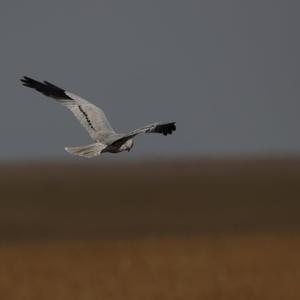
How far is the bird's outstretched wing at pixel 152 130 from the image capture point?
1344 centimetres

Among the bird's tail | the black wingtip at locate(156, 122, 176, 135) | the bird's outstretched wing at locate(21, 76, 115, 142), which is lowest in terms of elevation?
the bird's tail

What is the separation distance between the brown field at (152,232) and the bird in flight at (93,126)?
266 inches

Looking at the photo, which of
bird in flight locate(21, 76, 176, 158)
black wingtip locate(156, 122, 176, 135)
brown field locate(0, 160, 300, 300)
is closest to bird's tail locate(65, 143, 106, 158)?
bird in flight locate(21, 76, 176, 158)

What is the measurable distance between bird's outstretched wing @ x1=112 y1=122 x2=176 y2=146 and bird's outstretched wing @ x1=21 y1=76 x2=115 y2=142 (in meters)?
0.56

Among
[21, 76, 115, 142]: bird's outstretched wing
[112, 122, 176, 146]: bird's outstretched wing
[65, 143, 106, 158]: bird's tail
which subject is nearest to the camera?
[112, 122, 176, 146]: bird's outstretched wing

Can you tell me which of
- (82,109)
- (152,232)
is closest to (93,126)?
(82,109)

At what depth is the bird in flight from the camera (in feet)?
44.6

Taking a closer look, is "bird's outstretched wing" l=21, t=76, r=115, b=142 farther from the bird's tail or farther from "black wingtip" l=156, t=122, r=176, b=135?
"black wingtip" l=156, t=122, r=176, b=135

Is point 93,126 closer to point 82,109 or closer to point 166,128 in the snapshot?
point 82,109

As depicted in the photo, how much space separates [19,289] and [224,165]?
60835 mm

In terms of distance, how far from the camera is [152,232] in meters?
40.2

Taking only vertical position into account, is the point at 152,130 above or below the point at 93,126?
below

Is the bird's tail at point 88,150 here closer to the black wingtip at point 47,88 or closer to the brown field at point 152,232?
the black wingtip at point 47,88

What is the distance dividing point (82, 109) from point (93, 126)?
44 centimetres
